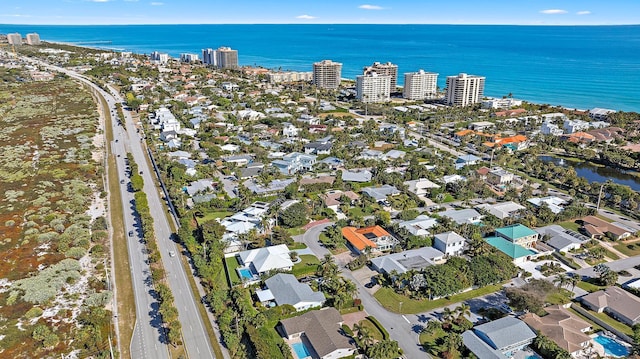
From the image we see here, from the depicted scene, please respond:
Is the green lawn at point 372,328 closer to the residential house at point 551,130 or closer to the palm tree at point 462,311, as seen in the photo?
the palm tree at point 462,311

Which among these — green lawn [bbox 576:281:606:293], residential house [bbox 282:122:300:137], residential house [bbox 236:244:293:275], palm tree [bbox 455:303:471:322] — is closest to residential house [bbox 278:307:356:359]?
residential house [bbox 236:244:293:275]

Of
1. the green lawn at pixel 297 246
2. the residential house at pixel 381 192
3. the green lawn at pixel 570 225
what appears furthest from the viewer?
the residential house at pixel 381 192

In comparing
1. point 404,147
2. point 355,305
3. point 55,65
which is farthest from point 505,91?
point 55,65

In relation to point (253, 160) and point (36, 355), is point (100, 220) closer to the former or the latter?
point (36, 355)

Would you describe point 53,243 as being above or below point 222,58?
below

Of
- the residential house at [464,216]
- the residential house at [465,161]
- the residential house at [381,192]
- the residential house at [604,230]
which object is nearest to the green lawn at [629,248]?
the residential house at [604,230]

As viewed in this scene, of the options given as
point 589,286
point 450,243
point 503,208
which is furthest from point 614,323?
point 503,208

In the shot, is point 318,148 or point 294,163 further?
point 318,148

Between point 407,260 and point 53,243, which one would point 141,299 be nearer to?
point 53,243
